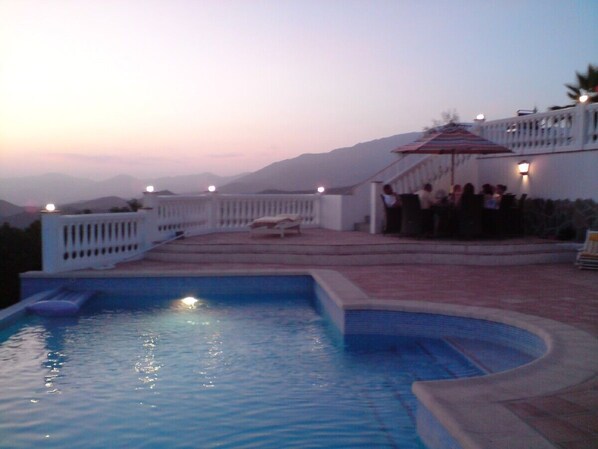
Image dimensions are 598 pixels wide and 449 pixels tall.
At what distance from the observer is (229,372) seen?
20.6 ft

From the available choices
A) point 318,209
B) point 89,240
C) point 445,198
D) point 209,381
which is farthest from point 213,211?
point 209,381

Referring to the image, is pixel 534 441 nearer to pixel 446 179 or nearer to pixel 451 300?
pixel 451 300

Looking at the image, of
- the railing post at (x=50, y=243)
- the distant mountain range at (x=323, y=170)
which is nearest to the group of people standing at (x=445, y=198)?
the railing post at (x=50, y=243)

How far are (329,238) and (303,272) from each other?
10.1ft

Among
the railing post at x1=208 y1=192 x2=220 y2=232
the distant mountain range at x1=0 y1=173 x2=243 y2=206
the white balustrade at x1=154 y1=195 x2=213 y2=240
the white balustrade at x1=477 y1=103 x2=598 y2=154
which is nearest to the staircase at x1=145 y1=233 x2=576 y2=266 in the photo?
the white balustrade at x1=154 y1=195 x2=213 y2=240

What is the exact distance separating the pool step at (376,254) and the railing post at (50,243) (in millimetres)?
2541

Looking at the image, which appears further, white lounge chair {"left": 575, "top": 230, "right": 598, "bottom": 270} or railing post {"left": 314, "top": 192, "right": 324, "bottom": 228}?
railing post {"left": 314, "top": 192, "right": 324, "bottom": 228}

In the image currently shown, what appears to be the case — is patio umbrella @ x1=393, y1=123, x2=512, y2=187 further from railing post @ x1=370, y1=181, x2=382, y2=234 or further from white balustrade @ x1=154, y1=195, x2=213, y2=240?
white balustrade @ x1=154, y1=195, x2=213, y2=240

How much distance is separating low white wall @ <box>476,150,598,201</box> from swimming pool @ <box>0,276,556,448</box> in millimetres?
6799

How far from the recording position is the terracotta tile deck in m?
3.71

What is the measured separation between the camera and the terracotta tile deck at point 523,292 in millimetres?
3707

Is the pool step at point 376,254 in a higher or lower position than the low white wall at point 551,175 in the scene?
lower

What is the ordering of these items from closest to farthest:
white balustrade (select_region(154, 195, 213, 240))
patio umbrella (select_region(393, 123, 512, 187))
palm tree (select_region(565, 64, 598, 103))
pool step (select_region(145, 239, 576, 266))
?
pool step (select_region(145, 239, 576, 266)), patio umbrella (select_region(393, 123, 512, 187)), white balustrade (select_region(154, 195, 213, 240)), palm tree (select_region(565, 64, 598, 103))

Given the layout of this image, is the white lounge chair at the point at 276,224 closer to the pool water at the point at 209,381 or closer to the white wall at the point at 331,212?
the white wall at the point at 331,212
